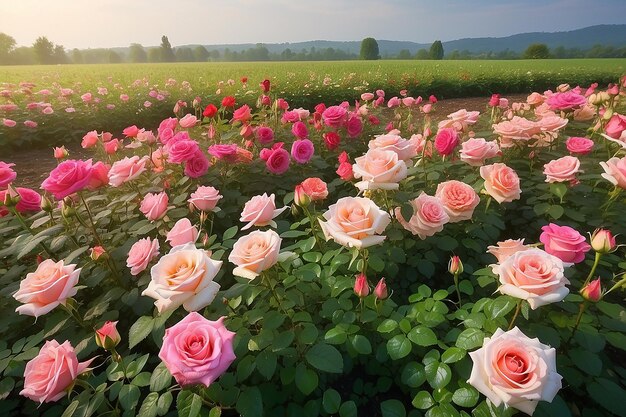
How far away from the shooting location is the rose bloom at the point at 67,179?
1.57 meters

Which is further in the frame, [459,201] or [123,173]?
[123,173]

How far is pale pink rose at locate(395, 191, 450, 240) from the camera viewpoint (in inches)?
60.1

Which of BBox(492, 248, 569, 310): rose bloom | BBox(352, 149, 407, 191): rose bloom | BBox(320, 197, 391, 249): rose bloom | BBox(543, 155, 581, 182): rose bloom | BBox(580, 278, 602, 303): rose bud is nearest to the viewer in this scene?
BBox(492, 248, 569, 310): rose bloom

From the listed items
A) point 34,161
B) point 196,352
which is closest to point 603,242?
point 196,352

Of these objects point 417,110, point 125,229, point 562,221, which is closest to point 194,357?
point 125,229

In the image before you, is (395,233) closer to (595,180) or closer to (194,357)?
(194,357)

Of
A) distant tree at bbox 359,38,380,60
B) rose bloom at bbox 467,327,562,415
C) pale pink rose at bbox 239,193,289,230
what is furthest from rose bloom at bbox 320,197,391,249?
distant tree at bbox 359,38,380,60

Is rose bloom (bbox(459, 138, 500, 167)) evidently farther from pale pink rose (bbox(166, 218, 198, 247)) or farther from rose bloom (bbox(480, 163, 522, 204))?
pale pink rose (bbox(166, 218, 198, 247))

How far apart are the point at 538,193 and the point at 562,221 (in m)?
0.23

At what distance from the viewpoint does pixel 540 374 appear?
0.85 m

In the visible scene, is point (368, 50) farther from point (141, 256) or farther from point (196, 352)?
point (196, 352)

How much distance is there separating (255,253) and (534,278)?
85 centimetres

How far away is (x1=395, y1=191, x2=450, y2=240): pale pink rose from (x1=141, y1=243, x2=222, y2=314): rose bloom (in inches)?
36.5

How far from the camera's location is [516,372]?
0.87 metres
